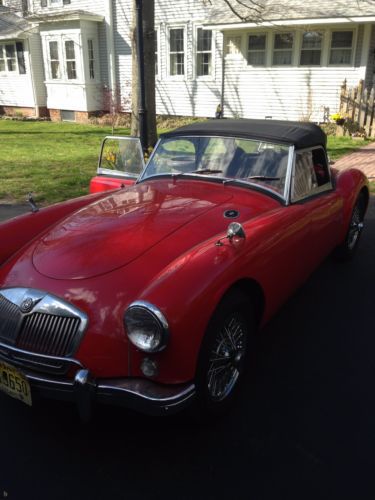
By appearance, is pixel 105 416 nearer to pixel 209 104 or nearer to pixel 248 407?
pixel 248 407

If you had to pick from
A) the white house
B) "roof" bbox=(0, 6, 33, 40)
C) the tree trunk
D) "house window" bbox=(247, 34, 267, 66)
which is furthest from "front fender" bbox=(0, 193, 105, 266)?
"roof" bbox=(0, 6, 33, 40)

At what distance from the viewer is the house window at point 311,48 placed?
48.2 ft

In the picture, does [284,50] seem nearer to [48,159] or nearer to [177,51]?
[177,51]

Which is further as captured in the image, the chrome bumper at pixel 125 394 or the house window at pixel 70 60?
the house window at pixel 70 60

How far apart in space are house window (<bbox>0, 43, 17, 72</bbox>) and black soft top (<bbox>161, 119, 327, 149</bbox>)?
20355mm

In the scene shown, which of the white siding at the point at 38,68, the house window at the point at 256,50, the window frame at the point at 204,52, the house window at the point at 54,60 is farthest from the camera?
the white siding at the point at 38,68

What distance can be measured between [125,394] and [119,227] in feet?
4.09

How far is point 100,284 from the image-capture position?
2.50 m

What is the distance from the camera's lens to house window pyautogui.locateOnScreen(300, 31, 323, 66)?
48.2 ft

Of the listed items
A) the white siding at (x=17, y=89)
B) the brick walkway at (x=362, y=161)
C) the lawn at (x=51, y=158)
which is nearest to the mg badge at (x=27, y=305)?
the lawn at (x=51, y=158)

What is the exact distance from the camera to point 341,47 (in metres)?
14.3

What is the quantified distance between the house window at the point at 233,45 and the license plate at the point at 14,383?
15.9 metres

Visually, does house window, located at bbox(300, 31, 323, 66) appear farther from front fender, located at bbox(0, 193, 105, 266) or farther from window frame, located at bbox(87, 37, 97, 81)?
front fender, located at bbox(0, 193, 105, 266)

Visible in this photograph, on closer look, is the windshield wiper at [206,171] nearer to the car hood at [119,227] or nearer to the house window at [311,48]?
the car hood at [119,227]
